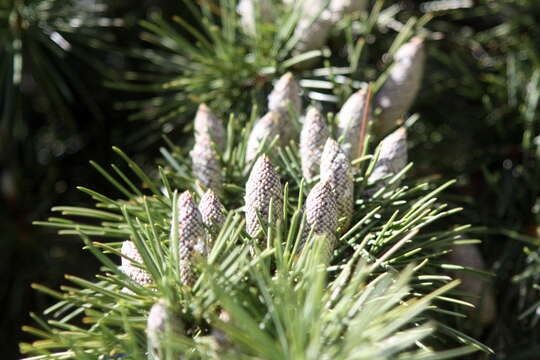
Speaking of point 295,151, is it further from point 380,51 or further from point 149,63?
point 149,63

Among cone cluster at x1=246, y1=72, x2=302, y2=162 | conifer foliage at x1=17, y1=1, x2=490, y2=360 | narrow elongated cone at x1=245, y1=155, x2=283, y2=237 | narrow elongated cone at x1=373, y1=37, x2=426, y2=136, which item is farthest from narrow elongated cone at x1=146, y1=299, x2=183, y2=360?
narrow elongated cone at x1=373, y1=37, x2=426, y2=136

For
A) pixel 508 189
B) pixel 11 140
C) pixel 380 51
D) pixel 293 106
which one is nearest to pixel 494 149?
pixel 508 189

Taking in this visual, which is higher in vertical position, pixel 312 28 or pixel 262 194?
pixel 312 28

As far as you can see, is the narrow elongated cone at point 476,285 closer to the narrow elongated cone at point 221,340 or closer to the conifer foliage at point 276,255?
the conifer foliage at point 276,255

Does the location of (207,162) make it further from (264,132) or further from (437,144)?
(437,144)

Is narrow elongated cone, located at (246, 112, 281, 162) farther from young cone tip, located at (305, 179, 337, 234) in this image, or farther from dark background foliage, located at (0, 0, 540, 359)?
dark background foliage, located at (0, 0, 540, 359)

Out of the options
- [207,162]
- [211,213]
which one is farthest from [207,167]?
[211,213]
